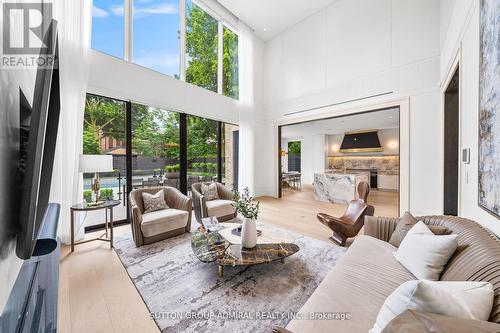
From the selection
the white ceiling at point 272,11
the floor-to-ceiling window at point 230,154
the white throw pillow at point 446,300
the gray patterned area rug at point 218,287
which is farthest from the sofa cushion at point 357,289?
the white ceiling at point 272,11

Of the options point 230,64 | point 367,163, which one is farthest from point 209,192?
point 367,163

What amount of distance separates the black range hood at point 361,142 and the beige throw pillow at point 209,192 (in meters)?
7.87

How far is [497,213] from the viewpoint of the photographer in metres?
1.26

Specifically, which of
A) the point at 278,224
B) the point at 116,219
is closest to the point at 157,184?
the point at 116,219

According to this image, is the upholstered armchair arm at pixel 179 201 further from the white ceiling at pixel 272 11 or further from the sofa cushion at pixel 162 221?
the white ceiling at pixel 272 11

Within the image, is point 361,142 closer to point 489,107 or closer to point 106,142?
point 489,107

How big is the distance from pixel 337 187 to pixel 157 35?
19.5 ft

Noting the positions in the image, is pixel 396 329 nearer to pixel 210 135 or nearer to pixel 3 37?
pixel 3 37

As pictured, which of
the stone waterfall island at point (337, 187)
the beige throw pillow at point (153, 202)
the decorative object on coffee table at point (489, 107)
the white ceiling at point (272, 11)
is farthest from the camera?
the stone waterfall island at point (337, 187)

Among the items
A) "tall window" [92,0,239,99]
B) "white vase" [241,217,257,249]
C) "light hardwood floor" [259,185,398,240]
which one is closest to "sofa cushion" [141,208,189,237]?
"white vase" [241,217,257,249]

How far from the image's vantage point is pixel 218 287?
6.46ft

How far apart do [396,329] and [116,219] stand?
4371 mm

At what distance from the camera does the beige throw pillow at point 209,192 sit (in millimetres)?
4000

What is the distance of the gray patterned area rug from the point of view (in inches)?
62.3
